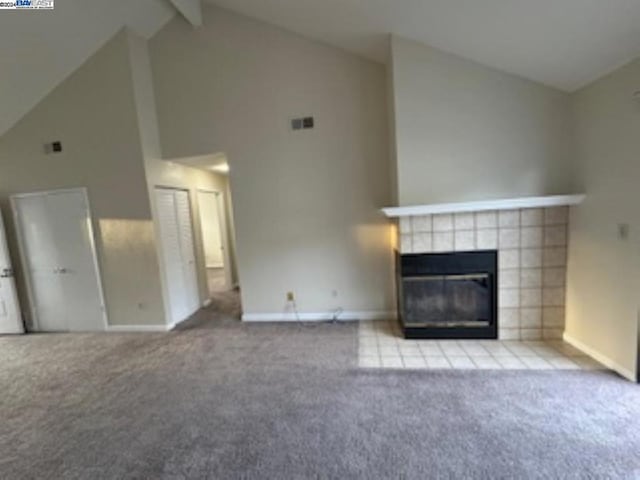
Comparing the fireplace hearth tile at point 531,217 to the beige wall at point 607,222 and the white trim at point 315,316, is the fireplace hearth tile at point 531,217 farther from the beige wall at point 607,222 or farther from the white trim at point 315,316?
the white trim at point 315,316

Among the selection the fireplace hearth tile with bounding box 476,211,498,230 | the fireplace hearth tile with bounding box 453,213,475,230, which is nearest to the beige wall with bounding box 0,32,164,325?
the fireplace hearth tile with bounding box 453,213,475,230

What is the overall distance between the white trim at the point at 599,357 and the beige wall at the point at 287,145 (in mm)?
1889

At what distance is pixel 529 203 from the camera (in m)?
3.11

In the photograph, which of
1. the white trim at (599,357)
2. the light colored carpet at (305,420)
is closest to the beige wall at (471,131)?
the white trim at (599,357)

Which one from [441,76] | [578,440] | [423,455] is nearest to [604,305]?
[578,440]

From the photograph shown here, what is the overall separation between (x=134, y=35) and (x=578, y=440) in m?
5.79

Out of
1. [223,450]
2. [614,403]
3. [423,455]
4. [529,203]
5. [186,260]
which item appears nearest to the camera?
[423,455]

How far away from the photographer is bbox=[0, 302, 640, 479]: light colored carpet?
185 cm

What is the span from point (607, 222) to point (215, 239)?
831cm

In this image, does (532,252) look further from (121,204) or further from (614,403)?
(121,204)

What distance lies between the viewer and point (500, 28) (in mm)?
2604

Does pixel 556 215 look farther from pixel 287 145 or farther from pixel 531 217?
pixel 287 145

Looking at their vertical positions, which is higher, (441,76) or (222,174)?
(441,76)

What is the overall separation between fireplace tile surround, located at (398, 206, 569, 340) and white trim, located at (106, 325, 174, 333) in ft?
11.0
